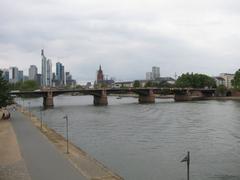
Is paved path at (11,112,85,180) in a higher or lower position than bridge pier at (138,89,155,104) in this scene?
lower

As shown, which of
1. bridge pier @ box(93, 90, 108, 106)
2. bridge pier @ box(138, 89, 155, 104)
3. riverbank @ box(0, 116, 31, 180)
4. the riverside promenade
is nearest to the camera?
the riverside promenade

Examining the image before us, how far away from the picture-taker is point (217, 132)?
47.0 meters

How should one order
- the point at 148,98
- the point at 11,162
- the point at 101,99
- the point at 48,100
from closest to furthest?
the point at 11,162
the point at 48,100
the point at 101,99
the point at 148,98

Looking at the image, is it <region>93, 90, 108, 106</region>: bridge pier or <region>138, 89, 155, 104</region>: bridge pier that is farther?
<region>138, 89, 155, 104</region>: bridge pier

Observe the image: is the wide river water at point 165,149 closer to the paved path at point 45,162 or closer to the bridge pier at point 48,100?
the paved path at point 45,162

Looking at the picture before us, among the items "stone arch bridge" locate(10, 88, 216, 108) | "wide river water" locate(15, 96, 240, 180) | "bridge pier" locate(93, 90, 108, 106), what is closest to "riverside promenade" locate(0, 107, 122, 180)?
Result: "wide river water" locate(15, 96, 240, 180)

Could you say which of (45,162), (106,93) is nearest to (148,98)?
(106,93)

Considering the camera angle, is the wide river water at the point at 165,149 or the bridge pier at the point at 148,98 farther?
the bridge pier at the point at 148,98

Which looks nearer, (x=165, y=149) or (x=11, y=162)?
(x=11, y=162)

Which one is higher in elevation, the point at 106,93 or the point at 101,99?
the point at 106,93

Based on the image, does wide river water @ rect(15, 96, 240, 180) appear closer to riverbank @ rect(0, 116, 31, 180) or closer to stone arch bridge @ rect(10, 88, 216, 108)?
riverbank @ rect(0, 116, 31, 180)

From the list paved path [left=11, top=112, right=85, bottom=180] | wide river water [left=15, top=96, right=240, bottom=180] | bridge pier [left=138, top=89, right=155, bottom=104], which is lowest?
wide river water [left=15, top=96, right=240, bottom=180]

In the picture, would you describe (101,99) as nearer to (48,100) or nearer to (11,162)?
(48,100)

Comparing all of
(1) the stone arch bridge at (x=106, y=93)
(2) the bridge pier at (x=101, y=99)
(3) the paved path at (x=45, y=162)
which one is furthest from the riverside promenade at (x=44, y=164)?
(2) the bridge pier at (x=101, y=99)
